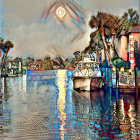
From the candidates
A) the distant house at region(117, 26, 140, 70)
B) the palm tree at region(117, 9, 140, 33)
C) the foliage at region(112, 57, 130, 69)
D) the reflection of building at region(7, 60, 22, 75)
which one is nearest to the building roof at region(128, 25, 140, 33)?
the distant house at region(117, 26, 140, 70)

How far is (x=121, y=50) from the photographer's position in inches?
827

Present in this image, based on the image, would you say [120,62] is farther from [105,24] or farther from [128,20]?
[105,24]

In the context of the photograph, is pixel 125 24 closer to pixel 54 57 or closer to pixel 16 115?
pixel 16 115

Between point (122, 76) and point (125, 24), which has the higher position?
point (125, 24)

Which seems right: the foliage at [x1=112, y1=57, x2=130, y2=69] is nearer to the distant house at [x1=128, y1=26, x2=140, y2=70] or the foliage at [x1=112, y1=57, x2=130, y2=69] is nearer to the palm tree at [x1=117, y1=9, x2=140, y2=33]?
the distant house at [x1=128, y1=26, x2=140, y2=70]

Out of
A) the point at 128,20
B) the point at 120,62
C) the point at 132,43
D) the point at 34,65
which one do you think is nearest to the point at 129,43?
the point at 132,43

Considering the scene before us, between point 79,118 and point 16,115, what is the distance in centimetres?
202

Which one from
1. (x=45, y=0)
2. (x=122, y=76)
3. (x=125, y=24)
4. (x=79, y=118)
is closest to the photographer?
(x=79, y=118)

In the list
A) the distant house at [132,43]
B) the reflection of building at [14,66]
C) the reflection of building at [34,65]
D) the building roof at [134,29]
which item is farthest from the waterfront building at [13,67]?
the distant house at [132,43]

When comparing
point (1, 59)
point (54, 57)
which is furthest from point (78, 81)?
point (1, 59)

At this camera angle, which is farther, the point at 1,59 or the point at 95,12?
the point at 1,59

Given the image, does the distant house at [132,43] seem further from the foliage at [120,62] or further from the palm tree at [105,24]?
the palm tree at [105,24]

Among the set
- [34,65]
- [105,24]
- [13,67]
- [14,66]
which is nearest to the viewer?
[105,24]

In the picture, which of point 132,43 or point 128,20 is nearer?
point 132,43
